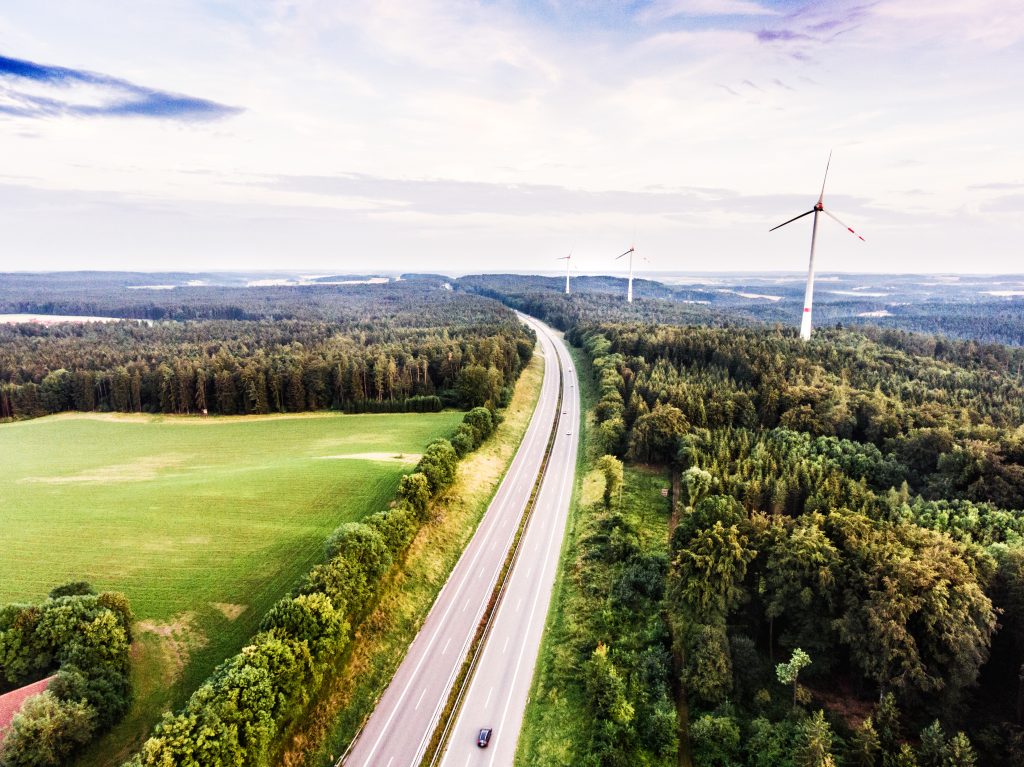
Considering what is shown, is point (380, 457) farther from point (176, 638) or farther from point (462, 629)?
point (176, 638)

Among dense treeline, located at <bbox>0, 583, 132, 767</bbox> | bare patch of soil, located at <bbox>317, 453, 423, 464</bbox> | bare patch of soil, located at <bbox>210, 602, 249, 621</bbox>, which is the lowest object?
bare patch of soil, located at <bbox>210, 602, 249, 621</bbox>

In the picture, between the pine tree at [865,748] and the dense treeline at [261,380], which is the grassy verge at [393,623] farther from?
the dense treeline at [261,380]

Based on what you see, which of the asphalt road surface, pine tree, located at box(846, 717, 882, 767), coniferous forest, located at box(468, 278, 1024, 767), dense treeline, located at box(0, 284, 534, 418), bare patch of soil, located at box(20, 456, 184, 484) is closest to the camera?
pine tree, located at box(846, 717, 882, 767)

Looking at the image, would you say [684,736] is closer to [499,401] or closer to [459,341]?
[499,401]

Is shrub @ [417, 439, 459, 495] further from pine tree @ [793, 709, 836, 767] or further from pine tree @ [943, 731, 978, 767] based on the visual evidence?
pine tree @ [943, 731, 978, 767]

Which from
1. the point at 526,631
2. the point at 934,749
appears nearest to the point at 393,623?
the point at 526,631

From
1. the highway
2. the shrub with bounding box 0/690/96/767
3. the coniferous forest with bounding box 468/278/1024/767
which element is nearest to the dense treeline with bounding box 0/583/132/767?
the shrub with bounding box 0/690/96/767
